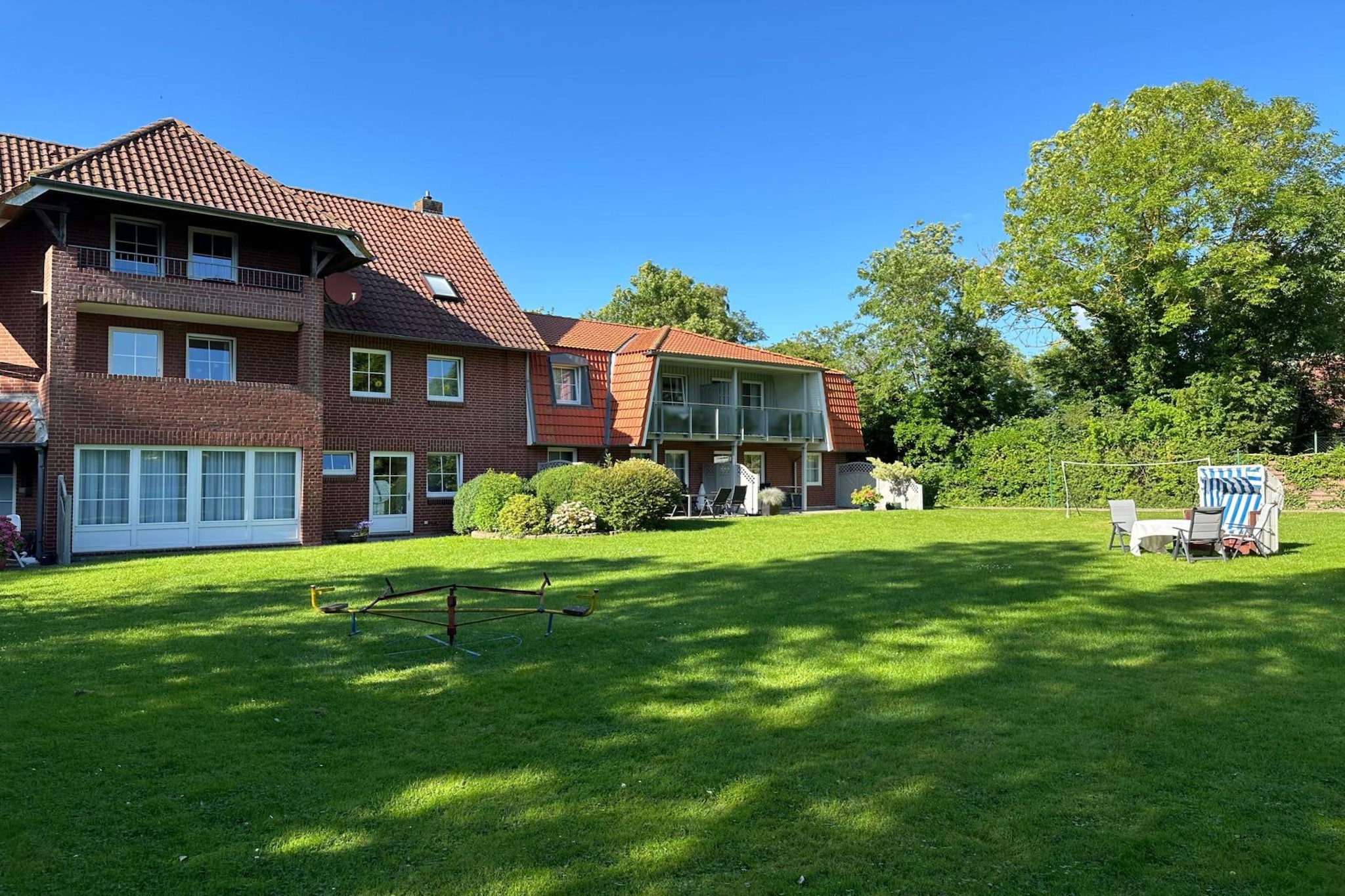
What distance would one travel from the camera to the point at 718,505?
91.8ft

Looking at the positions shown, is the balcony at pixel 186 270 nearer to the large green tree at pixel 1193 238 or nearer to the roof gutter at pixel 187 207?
the roof gutter at pixel 187 207

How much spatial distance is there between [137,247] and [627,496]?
11.1 meters

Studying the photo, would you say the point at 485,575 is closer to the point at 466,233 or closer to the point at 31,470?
the point at 31,470

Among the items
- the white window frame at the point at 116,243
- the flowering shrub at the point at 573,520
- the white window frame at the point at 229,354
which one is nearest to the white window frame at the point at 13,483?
the white window frame at the point at 229,354

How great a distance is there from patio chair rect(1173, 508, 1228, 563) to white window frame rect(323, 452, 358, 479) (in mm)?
16758

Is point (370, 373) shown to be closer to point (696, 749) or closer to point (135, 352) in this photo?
point (135, 352)

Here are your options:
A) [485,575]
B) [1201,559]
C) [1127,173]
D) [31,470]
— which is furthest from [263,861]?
[1127,173]

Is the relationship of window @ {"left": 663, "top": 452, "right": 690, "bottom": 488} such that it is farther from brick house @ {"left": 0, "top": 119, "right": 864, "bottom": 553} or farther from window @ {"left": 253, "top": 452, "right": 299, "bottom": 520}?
window @ {"left": 253, "top": 452, "right": 299, "bottom": 520}

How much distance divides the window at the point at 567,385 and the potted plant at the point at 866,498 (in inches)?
432

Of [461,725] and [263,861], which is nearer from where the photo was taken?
[263,861]

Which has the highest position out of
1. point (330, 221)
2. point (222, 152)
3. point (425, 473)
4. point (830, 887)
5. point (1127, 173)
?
point (1127, 173)

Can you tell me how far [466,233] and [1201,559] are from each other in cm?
2049

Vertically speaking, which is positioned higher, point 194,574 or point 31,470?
point 31,470

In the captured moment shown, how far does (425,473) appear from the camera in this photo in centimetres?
2212
